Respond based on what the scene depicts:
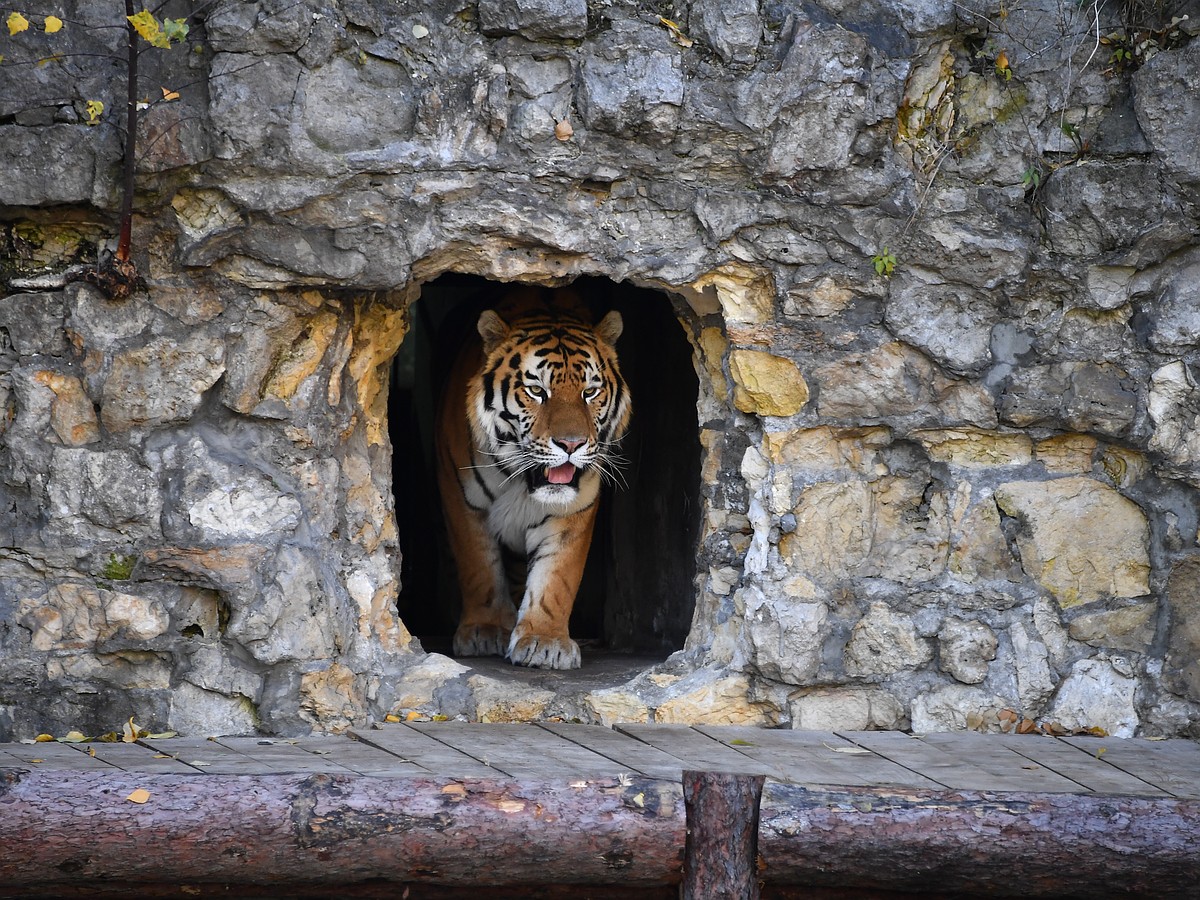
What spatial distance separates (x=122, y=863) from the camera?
2744mm

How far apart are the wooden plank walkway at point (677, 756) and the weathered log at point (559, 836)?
0.34 feet

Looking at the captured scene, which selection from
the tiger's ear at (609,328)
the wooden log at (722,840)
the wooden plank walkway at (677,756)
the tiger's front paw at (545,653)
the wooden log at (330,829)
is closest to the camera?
the wooden log at (330,829)

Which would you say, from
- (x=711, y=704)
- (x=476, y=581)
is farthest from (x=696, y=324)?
(x=476, y=581)

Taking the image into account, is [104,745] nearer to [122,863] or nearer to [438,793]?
[122,863]

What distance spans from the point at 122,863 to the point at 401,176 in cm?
182

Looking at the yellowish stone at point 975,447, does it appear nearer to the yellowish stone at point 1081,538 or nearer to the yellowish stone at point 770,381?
the yellowish stone at point 1081,538

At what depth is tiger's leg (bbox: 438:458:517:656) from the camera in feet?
15.3

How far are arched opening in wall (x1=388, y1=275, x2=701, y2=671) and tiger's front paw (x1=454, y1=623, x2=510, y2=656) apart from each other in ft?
1.15

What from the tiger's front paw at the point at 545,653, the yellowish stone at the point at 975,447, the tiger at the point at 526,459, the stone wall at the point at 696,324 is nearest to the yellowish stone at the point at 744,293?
the stone wall at the point at 696,324

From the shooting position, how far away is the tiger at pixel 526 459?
4.54 meters

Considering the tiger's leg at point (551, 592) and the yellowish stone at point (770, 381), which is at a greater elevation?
the yellowish stone at point (770, 381)

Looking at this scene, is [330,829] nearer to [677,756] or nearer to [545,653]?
[677,756]

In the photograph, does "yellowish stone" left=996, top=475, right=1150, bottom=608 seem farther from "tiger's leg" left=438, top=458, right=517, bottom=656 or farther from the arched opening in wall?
"tiger's leg" left=438, top=458, right=517, bottom=656

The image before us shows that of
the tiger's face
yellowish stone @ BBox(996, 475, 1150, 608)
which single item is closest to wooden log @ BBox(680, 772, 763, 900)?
yellowish stone @ BBox(996, 475, 1150, 608)
